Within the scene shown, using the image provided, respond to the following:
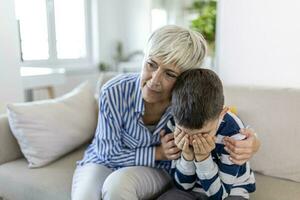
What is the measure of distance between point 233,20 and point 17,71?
133cm

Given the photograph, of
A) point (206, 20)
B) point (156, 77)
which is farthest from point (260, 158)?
point (206, 20)

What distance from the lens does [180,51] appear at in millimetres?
1011

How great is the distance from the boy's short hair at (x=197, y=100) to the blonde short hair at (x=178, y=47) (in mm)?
83

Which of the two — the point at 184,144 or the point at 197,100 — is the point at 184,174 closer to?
the point at 184,144

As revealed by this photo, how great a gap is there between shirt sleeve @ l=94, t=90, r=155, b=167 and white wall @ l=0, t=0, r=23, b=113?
99cm

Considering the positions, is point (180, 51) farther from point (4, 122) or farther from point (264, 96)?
point (4, 122)

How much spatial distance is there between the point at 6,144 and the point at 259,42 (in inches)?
53.9

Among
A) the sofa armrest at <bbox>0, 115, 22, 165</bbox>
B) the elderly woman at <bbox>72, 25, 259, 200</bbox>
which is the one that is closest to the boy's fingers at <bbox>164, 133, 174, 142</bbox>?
the elderly woman at <bbox>72, 25, 259, 200</bbox>

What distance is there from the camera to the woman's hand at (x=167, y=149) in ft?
3.51

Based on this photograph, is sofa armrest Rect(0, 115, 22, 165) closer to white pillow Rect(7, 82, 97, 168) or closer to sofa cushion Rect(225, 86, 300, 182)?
white pillow Rect(7, 82, 97, 168)

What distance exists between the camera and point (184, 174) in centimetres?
106

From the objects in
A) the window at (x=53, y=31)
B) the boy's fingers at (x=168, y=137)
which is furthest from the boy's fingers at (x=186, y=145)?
the window at (x=53, y=31)

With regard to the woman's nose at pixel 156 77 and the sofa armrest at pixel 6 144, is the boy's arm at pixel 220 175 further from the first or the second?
the sofa armrest at pixel 6 144

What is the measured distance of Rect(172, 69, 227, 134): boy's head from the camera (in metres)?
0.90
